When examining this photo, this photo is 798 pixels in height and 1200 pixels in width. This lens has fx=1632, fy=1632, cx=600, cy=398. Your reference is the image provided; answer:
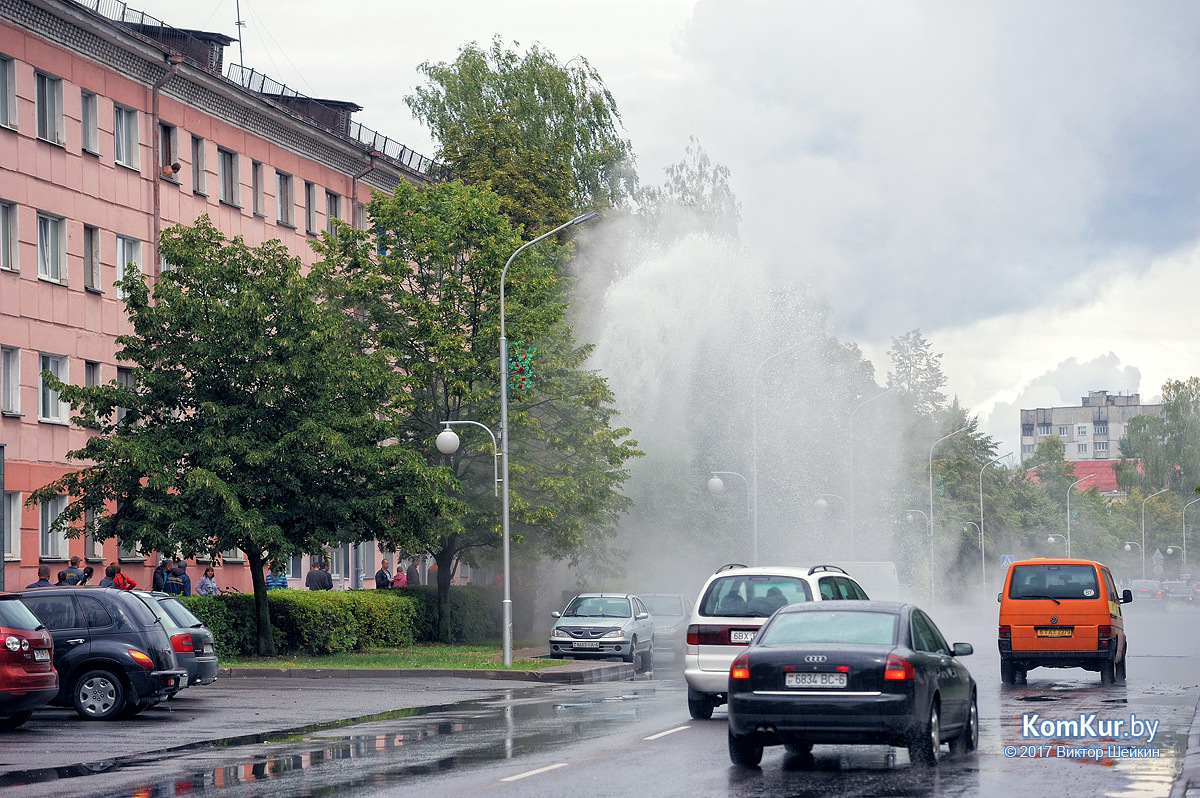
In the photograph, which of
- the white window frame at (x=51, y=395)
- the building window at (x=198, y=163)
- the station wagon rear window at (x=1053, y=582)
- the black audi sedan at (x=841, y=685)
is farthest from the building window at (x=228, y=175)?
the black audi sedan at (x=841, y=685)

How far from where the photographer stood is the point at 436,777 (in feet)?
43.0

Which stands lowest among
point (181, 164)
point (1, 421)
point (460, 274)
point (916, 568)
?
point (916, 568)

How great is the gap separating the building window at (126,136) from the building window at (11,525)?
9375 millimetres

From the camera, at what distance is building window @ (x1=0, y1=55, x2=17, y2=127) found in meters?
36.5

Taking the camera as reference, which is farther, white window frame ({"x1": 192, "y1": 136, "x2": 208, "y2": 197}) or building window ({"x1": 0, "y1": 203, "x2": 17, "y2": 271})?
white window frame ({"x1": 192, "y1": 136, "x2": 208, "y2": 197})

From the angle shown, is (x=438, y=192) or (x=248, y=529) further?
(x=438, y=192)

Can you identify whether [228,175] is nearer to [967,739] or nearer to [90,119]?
[90,119]

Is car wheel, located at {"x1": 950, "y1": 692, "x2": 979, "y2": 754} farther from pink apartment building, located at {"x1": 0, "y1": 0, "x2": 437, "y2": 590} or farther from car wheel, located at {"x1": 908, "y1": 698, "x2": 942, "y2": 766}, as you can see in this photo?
pink apartment building, located at {"x1": 0, "y1": 0, "x2": 437, "y2": 590}

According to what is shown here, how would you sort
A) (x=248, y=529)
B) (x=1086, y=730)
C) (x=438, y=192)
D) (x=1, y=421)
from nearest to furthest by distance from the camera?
(x=1086, y=730)
(x=248, y=529)
(x=1, y=421)
(x=438, y=192)

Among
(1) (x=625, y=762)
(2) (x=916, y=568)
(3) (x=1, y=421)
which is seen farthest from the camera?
(2) (x=916, y=568)

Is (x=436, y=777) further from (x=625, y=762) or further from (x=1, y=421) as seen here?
(x=1, y=421)

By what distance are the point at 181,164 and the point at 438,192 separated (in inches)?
342

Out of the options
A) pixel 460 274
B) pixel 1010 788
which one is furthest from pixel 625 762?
pixel 460 274

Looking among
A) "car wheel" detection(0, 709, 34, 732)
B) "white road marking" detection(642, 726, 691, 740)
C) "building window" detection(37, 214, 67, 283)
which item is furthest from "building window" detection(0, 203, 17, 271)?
"white road marking" detection(642, 726, 691, 740)
